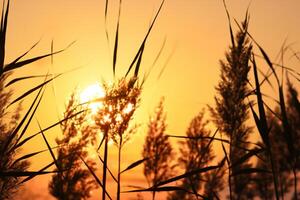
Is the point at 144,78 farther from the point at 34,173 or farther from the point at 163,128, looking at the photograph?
the point at 163,128

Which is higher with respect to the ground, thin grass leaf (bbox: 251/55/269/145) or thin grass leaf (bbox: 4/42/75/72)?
thin grass leaf (bbox: 4/42/75/72)

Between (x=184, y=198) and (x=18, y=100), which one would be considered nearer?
(x=18, y=100)

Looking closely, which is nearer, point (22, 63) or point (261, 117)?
point (22, 63)

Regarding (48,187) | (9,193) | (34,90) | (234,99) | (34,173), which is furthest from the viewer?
(48,187)

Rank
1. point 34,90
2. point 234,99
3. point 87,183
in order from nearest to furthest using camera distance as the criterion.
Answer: point 34,90
point 234,99
point 87,183

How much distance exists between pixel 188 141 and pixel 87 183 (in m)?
4.40

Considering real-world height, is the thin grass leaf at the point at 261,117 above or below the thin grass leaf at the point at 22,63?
below

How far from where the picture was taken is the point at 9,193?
510 centimetres

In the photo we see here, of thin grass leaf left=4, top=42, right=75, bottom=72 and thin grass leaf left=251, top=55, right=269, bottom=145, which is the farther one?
thin grass leaf left=251, top=55, right=269, bottom=145

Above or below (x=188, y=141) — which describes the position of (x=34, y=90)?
below

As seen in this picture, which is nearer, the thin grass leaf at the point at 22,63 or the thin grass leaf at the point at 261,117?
the thin grass leaf at the point at 22,63

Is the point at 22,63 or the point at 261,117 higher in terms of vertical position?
the point at 22,63

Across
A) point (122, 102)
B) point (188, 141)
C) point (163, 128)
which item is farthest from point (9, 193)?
point (188, 141)

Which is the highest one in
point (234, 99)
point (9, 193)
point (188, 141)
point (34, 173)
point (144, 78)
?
point (188, 141)
